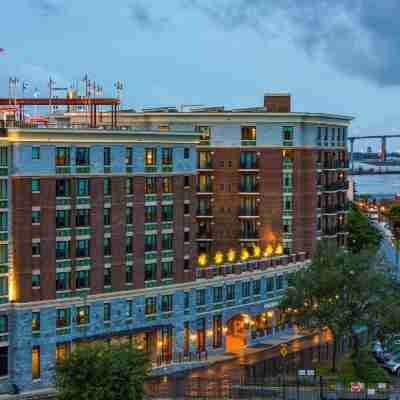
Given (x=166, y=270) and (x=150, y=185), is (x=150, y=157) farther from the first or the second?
(x=166, y=270)

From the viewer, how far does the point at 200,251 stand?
108m

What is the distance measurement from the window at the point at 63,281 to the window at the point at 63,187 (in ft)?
18.8

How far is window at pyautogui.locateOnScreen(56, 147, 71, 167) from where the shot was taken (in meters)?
79.3

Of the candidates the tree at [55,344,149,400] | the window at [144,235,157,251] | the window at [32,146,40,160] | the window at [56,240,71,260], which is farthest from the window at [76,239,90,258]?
the tree at [55,344,149,400]

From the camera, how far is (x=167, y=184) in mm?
87750

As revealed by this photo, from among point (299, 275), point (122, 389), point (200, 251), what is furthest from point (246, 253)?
point (122, 389)

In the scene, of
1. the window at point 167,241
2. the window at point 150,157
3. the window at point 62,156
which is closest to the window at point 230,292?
the window at point 167,241

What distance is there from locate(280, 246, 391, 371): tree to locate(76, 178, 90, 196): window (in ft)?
58.6

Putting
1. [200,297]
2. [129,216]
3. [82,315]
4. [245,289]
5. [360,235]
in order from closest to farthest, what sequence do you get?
[82,315] → [129,216] → [200,297] → [245,289] → [360,235]

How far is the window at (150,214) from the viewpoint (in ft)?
282

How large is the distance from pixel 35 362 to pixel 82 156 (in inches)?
603

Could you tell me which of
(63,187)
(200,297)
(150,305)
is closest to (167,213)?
(150,305)

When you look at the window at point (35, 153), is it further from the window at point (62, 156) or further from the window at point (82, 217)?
the window at point (82, 217)

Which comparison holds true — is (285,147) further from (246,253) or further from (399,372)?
(399,372)
